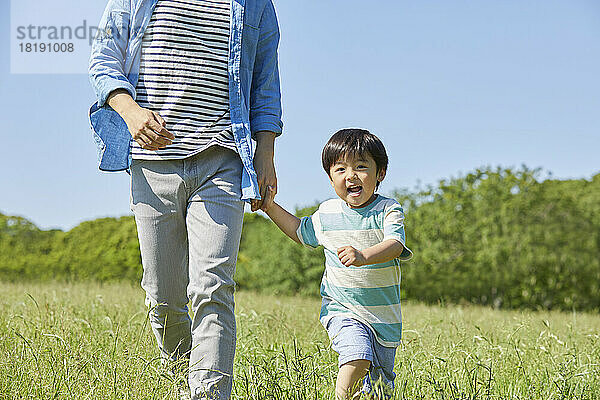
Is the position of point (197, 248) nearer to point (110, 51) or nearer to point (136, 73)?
point (136, 73)

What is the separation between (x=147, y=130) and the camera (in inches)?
102

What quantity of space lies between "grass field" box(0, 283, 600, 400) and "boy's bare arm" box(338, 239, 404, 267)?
0.52 meters

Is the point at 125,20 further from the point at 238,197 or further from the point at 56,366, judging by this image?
the point at 56,366

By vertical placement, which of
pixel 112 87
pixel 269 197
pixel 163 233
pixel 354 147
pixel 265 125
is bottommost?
pixel 163 233

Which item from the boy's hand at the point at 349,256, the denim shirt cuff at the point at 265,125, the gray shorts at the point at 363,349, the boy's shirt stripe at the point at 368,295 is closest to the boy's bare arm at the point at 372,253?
the boy's hand at the point at 349,256

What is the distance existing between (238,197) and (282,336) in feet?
6.41

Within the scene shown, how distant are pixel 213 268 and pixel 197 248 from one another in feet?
0.41

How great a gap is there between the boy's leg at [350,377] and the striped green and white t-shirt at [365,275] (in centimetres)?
21

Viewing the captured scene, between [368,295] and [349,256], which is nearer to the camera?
[349,256]

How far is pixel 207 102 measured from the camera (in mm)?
2895

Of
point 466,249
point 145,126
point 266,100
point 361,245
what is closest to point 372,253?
point 361,245

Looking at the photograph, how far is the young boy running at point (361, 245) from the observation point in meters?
2.94

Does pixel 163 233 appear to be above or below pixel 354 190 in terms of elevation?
below

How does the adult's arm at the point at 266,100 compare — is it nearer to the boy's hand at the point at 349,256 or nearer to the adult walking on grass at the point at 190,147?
the adult walking on grass at the point at 190,147
